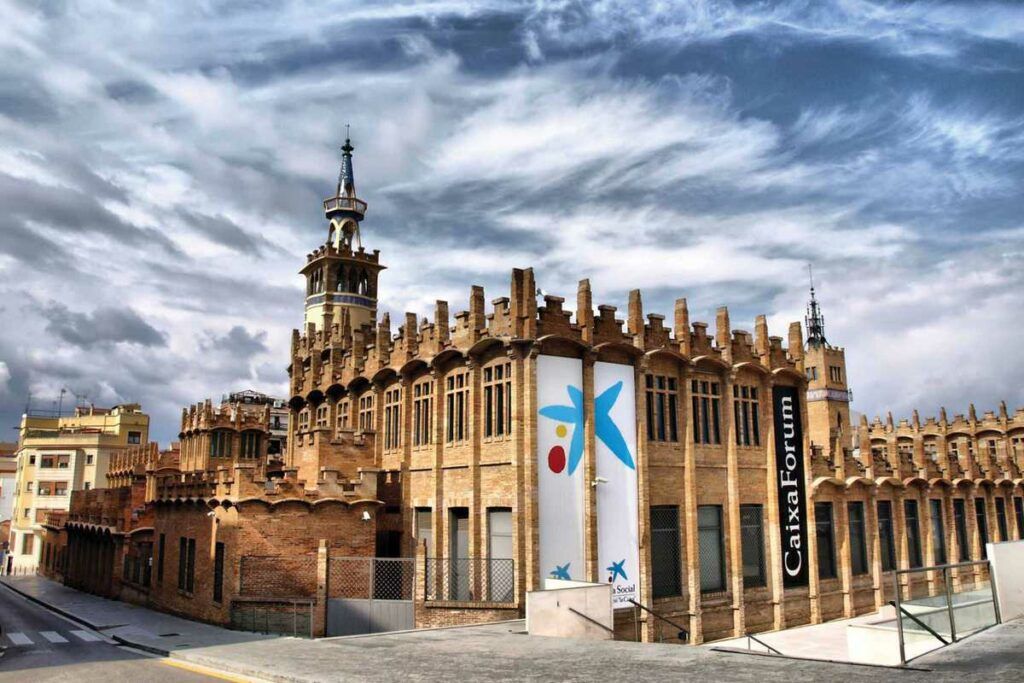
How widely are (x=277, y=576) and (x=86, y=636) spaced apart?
715cm

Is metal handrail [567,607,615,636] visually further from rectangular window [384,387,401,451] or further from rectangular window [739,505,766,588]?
rectangular window [384,387,401,451]

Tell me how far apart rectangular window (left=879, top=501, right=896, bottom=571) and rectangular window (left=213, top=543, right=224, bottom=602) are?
29583 millimetres

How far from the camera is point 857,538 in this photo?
38031mm

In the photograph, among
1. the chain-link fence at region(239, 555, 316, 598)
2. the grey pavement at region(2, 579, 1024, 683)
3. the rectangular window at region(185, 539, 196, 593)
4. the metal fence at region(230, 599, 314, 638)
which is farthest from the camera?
the rectangular window at region(185, 539, 196, 593)

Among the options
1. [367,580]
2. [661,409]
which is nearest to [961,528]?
[661,409]

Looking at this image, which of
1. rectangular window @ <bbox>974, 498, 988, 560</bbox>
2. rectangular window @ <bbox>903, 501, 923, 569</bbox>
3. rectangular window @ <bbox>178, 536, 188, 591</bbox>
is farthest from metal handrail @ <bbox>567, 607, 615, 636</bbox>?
rectangular window @ <bbox>974, 498, 988, 560</bbox>

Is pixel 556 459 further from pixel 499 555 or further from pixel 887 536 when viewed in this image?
pixel 887 536

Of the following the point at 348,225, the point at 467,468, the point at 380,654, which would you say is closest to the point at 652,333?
the point at 467,468

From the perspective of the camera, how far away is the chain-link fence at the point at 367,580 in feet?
85.6

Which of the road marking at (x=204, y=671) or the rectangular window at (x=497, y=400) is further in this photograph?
the rectangular window at (x=497, y=400)

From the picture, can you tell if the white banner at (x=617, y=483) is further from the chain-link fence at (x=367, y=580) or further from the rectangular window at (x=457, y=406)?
the chain-link fence at (x=367, y=580)

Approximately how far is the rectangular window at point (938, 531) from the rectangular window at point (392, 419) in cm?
2816

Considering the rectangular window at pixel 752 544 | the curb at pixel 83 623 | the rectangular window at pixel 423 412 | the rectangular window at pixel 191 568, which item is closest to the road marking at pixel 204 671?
the curb at pixel 83 623

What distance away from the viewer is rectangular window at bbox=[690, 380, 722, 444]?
32.4m
